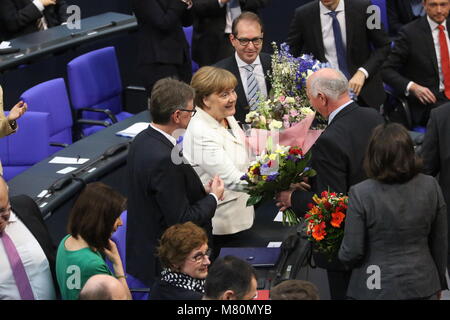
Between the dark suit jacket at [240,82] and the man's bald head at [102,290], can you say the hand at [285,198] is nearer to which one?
the dark suit jacket at [240,82]

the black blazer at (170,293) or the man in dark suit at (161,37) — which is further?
the man in dark suit at (161,37)

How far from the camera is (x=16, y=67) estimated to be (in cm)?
727

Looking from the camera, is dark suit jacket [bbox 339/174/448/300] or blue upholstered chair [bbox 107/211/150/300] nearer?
dark suit jacket [bbox 339/174/448/300]

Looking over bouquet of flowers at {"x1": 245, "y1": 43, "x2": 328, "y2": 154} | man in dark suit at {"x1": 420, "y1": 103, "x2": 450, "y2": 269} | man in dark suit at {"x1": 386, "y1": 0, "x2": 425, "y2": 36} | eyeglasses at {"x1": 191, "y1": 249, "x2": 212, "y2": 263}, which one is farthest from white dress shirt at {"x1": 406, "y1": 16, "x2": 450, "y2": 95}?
eyeglasses at {"x1": 191, "y1": 249, "x2": 212, "y2": 263}

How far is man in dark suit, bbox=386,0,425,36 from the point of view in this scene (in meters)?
8.62

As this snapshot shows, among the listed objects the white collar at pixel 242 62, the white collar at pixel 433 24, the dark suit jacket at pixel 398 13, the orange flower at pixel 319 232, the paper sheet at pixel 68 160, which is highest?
the white collar at pixel 242 62

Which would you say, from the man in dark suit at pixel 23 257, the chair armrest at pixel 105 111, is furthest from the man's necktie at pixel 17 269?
the chair armrest at pixel 105 111

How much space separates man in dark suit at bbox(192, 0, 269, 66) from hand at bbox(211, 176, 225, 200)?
10.7ft

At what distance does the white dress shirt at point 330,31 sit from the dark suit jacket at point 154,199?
2.58 metres

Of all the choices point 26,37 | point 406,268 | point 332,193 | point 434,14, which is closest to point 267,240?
point 332,193

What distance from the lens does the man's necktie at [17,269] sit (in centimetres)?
385

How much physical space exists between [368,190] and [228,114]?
1253mm

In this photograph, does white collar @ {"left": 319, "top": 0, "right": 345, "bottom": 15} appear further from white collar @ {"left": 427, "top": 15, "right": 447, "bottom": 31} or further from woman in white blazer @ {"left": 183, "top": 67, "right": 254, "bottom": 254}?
woman in white blazer @ {"left": 183, "top": 67, "right": 254, "bottom": 254}
